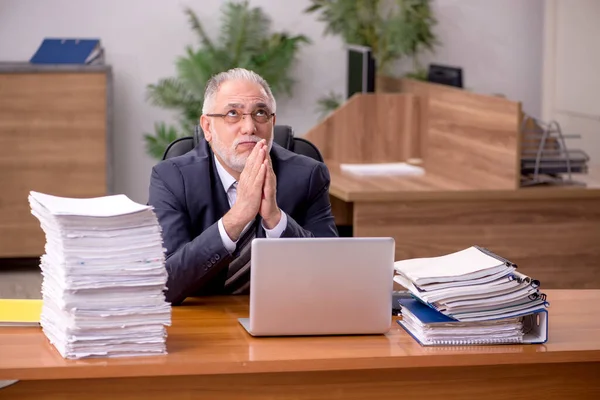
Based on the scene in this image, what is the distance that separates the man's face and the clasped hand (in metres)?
0.19

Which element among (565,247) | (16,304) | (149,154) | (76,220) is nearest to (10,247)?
(149,154)

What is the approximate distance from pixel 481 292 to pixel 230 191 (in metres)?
0.93

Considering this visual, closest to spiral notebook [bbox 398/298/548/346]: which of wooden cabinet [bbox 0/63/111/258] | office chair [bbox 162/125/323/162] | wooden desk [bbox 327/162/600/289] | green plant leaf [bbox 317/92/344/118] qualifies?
office chair [bbox 162/125/323/162]

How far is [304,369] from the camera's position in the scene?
6.97 ft

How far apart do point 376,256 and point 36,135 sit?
437cm

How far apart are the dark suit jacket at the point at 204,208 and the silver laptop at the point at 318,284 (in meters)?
0.38

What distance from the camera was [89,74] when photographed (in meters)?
6.21

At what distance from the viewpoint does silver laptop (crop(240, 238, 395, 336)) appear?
219 cm

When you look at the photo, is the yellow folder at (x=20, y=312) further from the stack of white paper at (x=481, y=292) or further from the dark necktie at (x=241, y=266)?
the stack of white paper at (x=481, y=292)

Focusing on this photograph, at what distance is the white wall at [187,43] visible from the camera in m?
6.83

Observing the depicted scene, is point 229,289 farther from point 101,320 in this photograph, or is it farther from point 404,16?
point 404,16

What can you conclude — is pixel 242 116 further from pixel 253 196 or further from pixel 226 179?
pixel 253 196

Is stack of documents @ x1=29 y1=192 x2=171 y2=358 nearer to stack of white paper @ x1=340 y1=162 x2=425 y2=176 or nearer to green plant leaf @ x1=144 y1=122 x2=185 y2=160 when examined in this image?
stack of white paper @ x1=340 y1=162 x2=425 y2=176

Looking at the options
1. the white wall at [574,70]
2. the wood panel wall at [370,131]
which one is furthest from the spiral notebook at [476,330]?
the white wall at [574,70]
